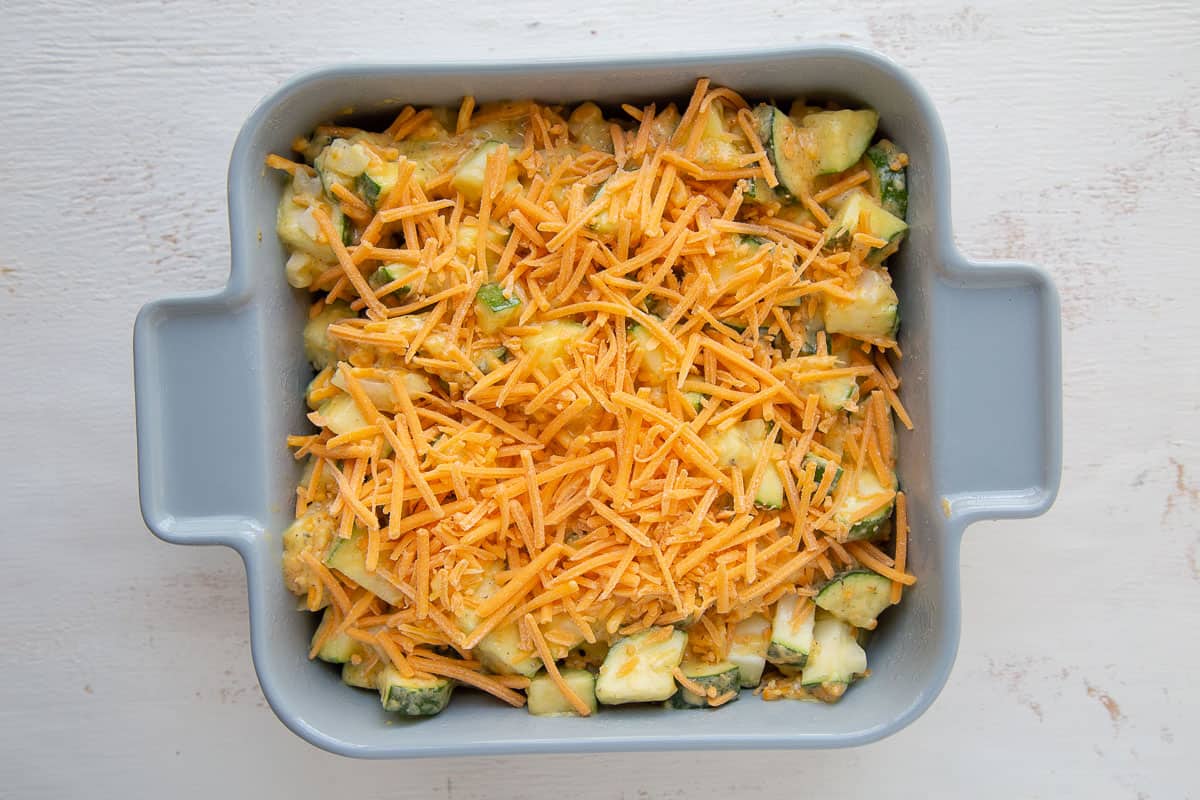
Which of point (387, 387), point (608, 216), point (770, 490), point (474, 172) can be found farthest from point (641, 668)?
point (474, 172)

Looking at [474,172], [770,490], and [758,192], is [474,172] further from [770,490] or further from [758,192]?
[770,490]

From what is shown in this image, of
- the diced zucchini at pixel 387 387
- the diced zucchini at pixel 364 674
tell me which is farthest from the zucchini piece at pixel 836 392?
the diced zucchini at pixel 364 674

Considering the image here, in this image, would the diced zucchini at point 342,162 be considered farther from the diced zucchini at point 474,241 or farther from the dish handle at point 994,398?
the dish handle at point 994,398

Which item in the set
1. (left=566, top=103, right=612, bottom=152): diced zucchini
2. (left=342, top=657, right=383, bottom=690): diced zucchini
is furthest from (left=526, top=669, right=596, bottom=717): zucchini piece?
(left=566, top=103, right=612, bottom=152): diced zucchini

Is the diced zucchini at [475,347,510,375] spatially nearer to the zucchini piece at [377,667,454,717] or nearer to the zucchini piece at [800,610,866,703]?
the zucchini piece at [377,667,454,717]

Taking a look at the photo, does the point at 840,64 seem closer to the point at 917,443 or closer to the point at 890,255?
the point at 890,255

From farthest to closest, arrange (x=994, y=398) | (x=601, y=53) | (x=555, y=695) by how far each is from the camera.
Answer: (x=601, y=53), (x=555, y=695), (x=994, y=398)
